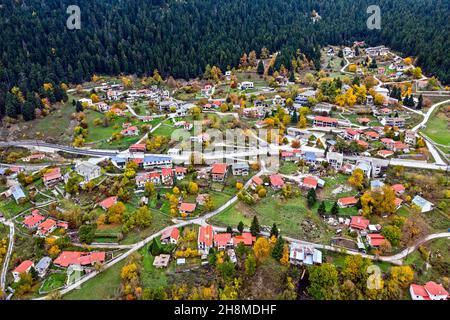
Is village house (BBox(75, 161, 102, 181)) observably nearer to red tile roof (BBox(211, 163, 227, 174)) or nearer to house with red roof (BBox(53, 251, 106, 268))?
house with red roof (BBox(53, 251, 106, 268))

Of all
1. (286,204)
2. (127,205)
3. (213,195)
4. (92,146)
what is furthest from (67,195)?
(286,204)

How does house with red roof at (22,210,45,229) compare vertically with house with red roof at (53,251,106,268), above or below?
above

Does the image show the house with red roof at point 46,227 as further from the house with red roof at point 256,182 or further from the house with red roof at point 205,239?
the house with red roof at point 256,182

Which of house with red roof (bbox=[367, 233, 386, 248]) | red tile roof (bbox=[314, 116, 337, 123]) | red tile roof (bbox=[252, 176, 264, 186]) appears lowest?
house with red roof (bbox=[367, 233, 386, 248])

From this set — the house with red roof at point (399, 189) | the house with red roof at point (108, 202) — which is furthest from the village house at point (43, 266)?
the house with red roof at point (399, 189)

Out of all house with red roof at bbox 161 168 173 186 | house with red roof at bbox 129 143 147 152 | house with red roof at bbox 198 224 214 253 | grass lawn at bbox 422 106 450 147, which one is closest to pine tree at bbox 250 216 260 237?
house with red roof at bbox 198 224 214 253

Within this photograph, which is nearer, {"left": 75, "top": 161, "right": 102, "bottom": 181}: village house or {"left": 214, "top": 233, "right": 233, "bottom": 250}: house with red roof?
{"left": 214, "top": 233, "right": 233, "bottom": 250}: house with red roof
